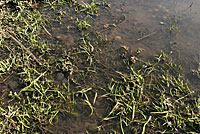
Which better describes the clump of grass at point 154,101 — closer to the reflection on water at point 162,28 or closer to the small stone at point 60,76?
the reflection on water at point 162,28

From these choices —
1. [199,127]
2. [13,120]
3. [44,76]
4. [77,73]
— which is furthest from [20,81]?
[199,127]

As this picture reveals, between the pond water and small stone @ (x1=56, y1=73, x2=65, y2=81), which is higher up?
the pond water

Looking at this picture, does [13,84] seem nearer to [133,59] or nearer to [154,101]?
[133,59]

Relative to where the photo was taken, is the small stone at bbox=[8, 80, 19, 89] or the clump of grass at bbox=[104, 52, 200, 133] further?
the small stone at bbox=[8, 80, 19, 89]

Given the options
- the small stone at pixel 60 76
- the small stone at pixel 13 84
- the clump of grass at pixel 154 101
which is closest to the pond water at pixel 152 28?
the clump of grass at pixel 154 101

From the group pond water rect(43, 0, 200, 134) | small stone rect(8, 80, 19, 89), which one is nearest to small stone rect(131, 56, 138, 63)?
pond water rect(43, 0, 200, 134)

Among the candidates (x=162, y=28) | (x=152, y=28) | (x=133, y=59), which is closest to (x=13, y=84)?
(x=133, y=59)

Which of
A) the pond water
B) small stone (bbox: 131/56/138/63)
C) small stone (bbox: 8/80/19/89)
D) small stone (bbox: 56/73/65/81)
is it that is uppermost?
the pond water

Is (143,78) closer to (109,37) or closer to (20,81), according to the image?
(109,37)

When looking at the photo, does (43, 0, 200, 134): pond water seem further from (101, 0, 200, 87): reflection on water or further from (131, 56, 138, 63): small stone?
(131, 56, 138, 63): small stone
